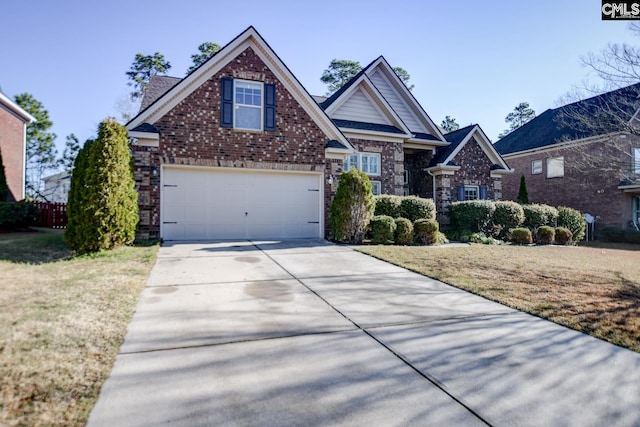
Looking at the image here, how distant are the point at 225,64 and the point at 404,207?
7889 mm

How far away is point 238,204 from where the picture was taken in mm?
11625

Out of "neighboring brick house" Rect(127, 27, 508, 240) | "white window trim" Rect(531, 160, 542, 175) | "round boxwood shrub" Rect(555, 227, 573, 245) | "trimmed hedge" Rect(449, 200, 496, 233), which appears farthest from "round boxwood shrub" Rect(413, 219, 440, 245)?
"white window trim" Rect(531, 160, 542, 175)

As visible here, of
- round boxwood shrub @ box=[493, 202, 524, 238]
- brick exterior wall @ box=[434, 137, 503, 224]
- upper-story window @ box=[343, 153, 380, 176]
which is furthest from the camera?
brick exterior wall @ box=[434, 137, 503, 224]

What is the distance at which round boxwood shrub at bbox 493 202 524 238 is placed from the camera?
1479 centimetres

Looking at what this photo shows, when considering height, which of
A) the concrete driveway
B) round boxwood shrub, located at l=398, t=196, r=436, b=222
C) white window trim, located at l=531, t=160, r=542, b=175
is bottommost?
the concrete driveway

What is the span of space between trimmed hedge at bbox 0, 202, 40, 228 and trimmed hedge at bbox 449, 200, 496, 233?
16622mm

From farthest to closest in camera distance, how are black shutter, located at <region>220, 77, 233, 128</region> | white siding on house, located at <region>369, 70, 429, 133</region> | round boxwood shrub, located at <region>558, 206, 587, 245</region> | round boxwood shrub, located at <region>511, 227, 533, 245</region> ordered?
white siding on house, located at <region>369, 70, 429, 133</region>
round boxwood shrub, located at <region>558, 206, 587, 245</region>
round boxwood shrub, located at <region>511, 227, 533, 245</region>
black shutter, located at <region>220, 77, 233, 128</region>

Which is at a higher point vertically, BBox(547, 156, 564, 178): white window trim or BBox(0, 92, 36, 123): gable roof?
BBox(0, 92, 36, 123): gable roof

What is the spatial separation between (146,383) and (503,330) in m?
3.64

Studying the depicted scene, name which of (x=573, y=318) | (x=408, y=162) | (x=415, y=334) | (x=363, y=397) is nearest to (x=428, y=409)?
(x=363, y=397)

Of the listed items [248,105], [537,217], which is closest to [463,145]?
[537,217]

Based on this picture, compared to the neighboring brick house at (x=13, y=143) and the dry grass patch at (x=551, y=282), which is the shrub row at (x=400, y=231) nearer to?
the dry grass patch at (x=551, y=282)

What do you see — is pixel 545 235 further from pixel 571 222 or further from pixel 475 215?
pixel 571 222

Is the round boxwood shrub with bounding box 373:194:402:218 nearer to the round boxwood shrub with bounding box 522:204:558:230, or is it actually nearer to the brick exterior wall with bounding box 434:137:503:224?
the brick exterior wall with bounding box 434:137:503:224
